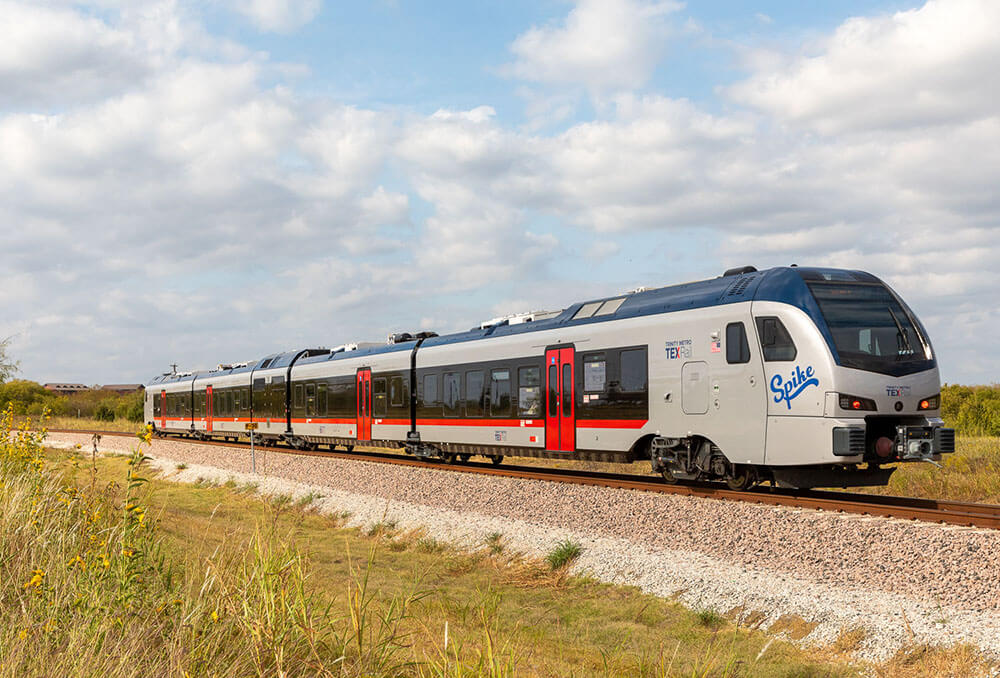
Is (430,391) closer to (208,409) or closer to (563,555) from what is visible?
(563,555)

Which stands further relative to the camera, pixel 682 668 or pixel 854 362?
pixel 854 362

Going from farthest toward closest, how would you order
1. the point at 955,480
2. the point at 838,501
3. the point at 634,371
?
the point at 955,480
the point at 634,371
the point at 838,501

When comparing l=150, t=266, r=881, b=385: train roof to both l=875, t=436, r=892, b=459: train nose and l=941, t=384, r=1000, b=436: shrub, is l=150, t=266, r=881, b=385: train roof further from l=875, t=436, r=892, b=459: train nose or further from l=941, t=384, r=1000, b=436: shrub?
l=941, t=384, r=1000, b=436: shrub

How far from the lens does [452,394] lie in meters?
21.6

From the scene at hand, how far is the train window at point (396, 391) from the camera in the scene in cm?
2423

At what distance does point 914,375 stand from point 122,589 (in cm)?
1130

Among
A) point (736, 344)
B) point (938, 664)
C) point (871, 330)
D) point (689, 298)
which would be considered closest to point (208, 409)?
point (689, 298)

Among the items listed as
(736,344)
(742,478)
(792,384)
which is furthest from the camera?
(742,478)

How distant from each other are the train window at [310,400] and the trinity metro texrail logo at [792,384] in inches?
814

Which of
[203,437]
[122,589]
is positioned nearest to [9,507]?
[122,589]

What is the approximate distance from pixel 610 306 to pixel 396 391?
30.9 feet

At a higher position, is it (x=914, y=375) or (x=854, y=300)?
(x=854, y=300)

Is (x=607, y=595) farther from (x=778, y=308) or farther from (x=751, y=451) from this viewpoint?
(x=778, y=308)

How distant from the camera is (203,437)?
4506 centimetres
